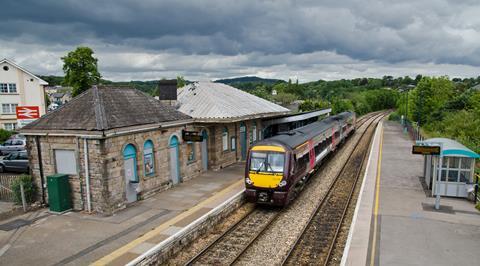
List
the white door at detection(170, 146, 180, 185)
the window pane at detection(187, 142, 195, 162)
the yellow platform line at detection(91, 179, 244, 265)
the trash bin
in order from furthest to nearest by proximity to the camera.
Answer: the window pane at detection(187, 142, 195, 162), the white door at detection(170, 146, 180, 185), the trash bin, the yellow platform line at detection(91, 179, 244, 265)

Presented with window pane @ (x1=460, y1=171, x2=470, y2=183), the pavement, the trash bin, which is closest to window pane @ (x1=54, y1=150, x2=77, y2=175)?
the trash bin

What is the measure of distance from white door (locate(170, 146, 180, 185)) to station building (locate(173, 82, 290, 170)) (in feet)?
7.64

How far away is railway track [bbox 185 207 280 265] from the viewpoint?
953 centimetres

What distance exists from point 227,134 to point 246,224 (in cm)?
913

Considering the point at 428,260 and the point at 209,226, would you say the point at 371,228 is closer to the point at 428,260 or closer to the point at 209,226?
the point at 428,260

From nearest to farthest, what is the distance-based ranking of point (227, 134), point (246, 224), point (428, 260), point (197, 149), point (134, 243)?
point (428, 260), point (134, 243), point (246, 224), point (197, 149), point (227, 134)

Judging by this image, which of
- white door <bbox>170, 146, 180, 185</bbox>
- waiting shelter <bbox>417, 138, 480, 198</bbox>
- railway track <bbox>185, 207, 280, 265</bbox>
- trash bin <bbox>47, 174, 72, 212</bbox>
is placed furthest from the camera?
white door <bbox>170, 146, 180, 185</bbox>

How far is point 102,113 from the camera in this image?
12750 mm

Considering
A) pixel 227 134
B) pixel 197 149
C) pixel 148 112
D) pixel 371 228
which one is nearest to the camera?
pixel 371 228

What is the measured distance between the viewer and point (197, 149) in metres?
18.1

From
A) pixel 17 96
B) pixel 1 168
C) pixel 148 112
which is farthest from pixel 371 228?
pixel 17 96

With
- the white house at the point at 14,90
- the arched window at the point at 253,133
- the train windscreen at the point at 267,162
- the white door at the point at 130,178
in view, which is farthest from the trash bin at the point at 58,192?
the white house at the point at 14,90

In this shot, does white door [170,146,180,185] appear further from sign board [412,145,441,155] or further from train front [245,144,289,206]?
sign board [412,145,441,155]

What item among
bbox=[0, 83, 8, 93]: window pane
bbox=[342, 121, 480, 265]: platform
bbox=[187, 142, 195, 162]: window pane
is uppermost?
bbox=[0, 83, 8, 93]: window pane
